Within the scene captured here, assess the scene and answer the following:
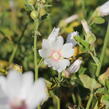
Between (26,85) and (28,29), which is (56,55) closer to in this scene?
(26,85)

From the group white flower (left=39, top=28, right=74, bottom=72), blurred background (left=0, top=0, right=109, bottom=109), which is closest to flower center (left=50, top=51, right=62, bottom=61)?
white flower (left=39, top=28, right=74, bottom=72)

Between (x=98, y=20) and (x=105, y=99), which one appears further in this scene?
(x=98, y=20)

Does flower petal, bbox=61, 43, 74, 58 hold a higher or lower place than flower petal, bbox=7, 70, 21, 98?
higher

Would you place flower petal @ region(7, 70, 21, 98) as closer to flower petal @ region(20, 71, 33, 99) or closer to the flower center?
flower petal @ region(20, 71, 33, 99)

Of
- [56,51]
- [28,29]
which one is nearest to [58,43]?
[56,51]

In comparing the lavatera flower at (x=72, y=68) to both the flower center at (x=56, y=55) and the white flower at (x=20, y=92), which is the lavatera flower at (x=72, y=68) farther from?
the white flower at (x=20, y=92)

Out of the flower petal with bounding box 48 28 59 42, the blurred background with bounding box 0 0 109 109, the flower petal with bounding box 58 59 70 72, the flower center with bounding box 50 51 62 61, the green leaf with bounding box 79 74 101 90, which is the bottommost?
the green leaf with bounding box 79 74 101 90

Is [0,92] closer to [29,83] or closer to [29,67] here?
[29,83]

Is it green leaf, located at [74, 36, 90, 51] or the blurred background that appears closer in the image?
green leaf, located at [74, 36, 90, 51]
